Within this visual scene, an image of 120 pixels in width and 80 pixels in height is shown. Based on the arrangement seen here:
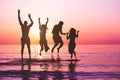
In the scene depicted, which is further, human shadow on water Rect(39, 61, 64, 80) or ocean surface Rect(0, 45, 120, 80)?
ocean surface Rect(0, 45, 120, 80)

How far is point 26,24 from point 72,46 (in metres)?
5.12

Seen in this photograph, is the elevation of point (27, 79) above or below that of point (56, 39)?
below

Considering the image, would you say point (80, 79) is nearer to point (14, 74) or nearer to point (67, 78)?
point (67, 78)

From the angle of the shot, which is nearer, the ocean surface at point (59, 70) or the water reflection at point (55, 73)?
the water reflection at point (55, 73)

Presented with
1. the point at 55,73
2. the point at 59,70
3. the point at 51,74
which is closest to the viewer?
the point at 51,74

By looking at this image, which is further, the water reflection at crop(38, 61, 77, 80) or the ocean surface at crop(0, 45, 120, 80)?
the ocean surface at crop(0, 45, 120, 80)

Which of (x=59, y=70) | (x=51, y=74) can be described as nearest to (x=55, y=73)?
(x=51, y=74)

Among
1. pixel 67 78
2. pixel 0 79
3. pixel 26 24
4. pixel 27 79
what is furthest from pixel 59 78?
pixel 26 24

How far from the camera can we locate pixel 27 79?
568 inches

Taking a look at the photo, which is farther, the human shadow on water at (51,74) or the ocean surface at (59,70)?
the ocean surface at (59,70)

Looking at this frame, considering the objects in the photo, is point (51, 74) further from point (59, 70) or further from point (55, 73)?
point (59, 70)

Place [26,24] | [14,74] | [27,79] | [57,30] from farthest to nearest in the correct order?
1. [57,30]
2. [26,24]
3. [14,74]
4. [27,79]

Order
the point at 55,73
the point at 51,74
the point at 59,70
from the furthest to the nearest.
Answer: the point at 59,70, the point at 55,73, the point at 51,74

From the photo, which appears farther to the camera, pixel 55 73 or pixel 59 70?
pixel 59 70
